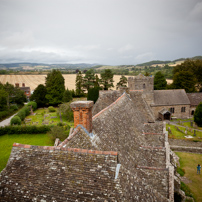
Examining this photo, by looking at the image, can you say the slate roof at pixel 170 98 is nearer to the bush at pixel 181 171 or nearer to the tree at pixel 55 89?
the bush at pixel 181 171

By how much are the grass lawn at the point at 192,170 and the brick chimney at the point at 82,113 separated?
11.7m

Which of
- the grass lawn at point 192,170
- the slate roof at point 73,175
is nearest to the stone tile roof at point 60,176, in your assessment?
the slate roof at point 73,175

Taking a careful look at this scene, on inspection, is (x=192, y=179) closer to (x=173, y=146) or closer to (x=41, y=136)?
(x=173, y=146)

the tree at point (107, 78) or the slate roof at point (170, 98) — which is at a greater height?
the tree at point (107, 78)

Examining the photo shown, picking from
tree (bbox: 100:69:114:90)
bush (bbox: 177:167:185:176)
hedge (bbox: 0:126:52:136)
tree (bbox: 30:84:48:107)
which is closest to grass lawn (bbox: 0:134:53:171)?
hedge (bbox: 0:126:52:136)

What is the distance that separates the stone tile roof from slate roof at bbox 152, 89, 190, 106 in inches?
1207

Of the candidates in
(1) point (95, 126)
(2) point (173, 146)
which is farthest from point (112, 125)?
(2) point (173, 146)

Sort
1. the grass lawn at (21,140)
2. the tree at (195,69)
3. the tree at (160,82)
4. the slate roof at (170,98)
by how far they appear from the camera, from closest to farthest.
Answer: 1. the grass lawn at (21,140)
2. the slate roof at (170,98)
3. the tree at (195,69)
4. the tree at (160,82)

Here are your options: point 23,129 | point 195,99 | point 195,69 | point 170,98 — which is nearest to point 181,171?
point 170,98

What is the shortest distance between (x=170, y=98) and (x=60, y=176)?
3408 centimetres

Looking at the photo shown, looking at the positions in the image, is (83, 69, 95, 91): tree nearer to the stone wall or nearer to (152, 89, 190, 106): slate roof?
(152, 89, 190, 106): slate roof

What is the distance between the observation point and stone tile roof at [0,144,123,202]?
527 centimetres

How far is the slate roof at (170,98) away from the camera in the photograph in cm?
3447

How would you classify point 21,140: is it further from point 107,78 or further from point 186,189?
point 107,78
